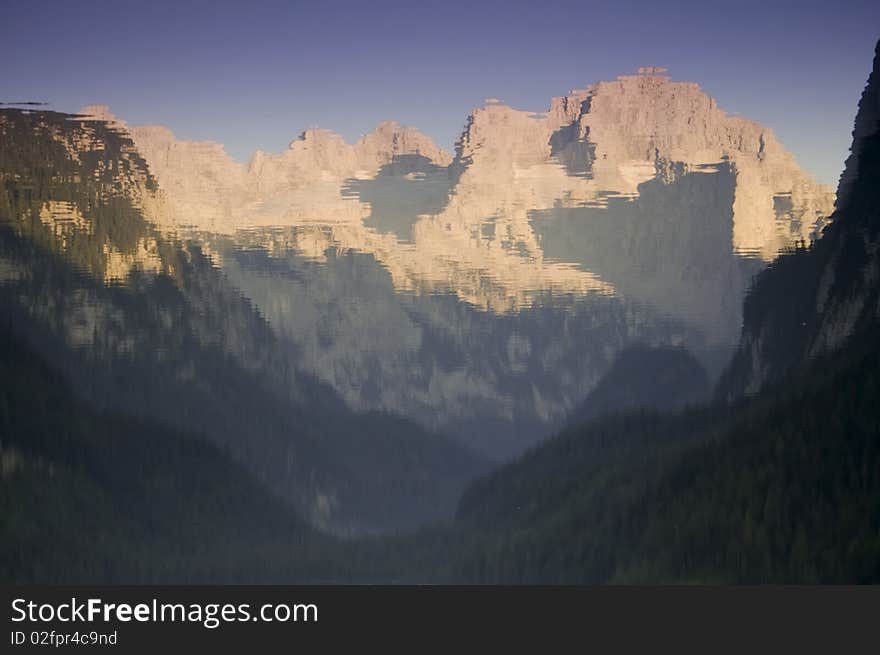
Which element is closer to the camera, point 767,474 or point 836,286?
point 767,474

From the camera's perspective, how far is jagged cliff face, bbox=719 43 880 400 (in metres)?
158

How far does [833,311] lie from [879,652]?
82.0 meters

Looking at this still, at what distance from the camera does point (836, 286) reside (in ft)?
547

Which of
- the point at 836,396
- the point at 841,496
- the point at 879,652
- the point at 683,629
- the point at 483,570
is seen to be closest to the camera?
the point at 879,652

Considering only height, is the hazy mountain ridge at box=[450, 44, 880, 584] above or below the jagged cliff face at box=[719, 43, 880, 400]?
below

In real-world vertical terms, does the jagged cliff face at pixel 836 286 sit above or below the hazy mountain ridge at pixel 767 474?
above

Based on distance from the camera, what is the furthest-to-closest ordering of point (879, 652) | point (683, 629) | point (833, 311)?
1. point (833, 311)
2. point (683, 629)
3. point (879, 652)

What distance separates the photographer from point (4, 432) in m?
190

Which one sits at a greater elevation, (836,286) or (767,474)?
(836,286)

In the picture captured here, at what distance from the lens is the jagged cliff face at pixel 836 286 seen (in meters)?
158

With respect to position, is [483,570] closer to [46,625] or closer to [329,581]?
[329,581]

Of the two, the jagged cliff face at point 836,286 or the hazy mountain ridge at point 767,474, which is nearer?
the hazy mountain ridge at point 767,474

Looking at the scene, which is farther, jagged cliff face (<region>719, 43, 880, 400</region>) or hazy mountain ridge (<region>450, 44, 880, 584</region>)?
jagged cliff face (<region>719, 43, 880, 400</region>)

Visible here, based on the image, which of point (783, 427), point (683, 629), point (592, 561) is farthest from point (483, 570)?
point (683, 629)
